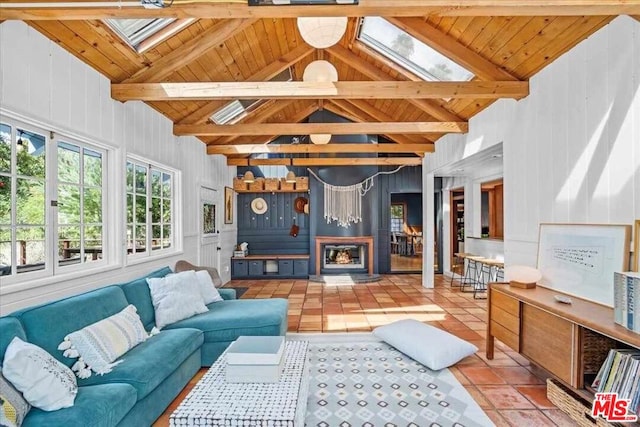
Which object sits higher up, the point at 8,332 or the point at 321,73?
the point at 321,73

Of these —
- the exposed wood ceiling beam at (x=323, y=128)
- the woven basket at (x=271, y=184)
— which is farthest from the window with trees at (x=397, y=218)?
the exposed wood ceiling beam at (x=323, y=128)

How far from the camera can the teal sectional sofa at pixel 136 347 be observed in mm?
1797

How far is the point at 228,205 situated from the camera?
7535 millimetres

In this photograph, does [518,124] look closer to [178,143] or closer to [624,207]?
[624,207]

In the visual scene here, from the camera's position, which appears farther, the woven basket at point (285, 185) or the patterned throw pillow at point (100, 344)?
the woven basket at point (285, 185)

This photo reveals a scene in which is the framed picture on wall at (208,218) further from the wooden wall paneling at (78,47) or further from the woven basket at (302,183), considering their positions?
the wooden wall paneling at (78,47)

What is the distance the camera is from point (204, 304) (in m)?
3.56

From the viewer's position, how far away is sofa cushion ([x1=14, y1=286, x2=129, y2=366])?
203 cm

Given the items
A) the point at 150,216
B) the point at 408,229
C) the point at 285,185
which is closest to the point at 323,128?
the point at 150,216

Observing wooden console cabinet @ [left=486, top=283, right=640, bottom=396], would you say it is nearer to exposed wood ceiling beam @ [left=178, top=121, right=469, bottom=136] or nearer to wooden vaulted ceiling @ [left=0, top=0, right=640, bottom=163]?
wooden vaulted ceiling @ [left=0, top=0, right=640, bottom=163]

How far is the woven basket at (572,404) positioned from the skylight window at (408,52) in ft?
10.6

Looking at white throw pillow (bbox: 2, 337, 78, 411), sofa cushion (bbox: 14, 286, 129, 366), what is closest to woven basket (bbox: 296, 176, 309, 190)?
sofa cushion (bbox: 14, 286, 129, 366)

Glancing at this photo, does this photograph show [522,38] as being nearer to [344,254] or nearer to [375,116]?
[375,116]

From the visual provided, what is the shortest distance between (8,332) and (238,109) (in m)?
4.96
